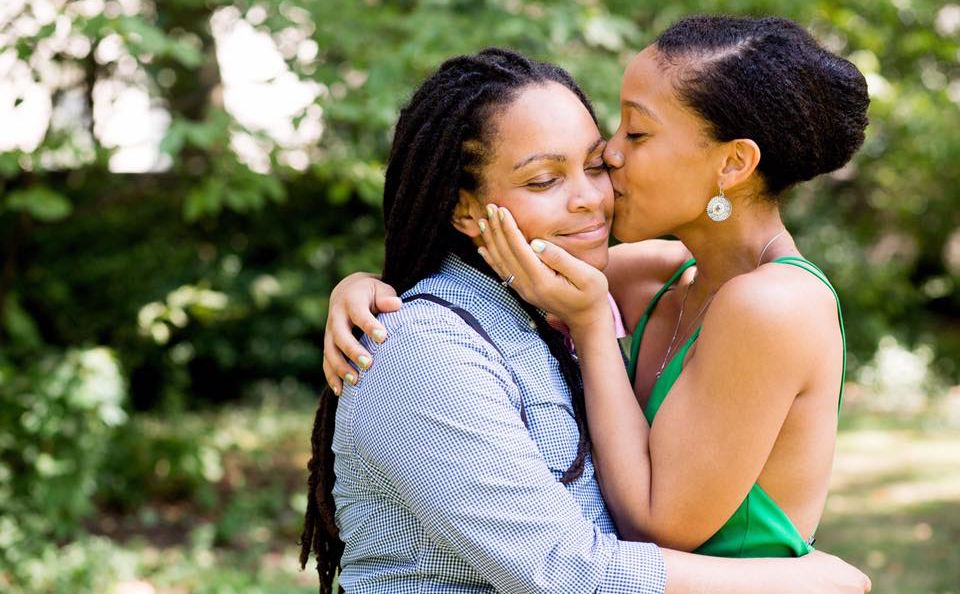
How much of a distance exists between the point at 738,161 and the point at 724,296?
0.34 metres

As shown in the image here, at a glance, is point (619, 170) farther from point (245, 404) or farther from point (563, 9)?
point (245, 404)

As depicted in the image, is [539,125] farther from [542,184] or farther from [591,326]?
[591,326]

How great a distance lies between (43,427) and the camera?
219 inches

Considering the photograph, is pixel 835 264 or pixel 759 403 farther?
pixel 835 264

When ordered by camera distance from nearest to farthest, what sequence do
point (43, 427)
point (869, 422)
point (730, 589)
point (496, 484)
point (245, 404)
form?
point (496, 484) → point (730, 589) → point (43, 427) → point (245, 404) → point (869, 422)

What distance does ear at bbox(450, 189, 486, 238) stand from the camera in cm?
225

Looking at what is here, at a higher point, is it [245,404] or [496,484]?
[496,484]

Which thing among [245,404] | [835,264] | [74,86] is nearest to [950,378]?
[835,264]

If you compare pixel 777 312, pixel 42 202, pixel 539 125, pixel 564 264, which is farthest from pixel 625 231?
pixel 42 202

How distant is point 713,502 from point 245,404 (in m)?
8.24

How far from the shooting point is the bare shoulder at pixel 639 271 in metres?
2.91

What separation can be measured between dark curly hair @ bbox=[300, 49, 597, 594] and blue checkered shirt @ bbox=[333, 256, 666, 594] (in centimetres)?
13

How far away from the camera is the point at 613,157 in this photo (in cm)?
233

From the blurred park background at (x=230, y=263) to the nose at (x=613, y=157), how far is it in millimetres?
601
